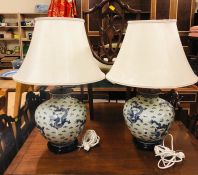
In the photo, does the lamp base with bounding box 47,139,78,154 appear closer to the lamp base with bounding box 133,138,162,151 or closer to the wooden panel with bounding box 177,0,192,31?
the lamp base with bounding box 133,138,162,151

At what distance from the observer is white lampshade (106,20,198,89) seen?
774mm

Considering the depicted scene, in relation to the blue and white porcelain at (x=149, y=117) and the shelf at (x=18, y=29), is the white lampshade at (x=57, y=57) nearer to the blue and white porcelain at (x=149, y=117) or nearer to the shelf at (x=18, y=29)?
the blue and white porcelain at (x=149, y=117)

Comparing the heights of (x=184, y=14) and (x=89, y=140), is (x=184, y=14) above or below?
above

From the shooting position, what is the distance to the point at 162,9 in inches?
133

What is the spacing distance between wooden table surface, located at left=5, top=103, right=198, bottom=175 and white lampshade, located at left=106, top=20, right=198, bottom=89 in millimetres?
294

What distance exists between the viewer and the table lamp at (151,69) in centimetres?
78

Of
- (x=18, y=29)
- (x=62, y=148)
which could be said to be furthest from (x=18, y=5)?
(x=62, y=148)

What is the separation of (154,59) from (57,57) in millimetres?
341

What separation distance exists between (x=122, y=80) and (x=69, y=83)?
0.62 ft

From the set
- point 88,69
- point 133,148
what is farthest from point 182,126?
point 88,69

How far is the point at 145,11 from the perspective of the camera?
349cm

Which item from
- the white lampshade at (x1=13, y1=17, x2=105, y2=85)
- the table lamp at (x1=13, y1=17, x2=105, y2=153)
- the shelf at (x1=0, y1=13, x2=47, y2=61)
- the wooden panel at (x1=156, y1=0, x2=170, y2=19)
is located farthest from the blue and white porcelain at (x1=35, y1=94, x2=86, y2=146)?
the shelf at (x1=0, y1=13, x2=47, y2=61)

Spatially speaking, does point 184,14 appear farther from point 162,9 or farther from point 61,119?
point 61,119

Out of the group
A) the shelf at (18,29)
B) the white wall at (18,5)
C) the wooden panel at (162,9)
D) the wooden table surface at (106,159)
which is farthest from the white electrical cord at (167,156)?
the white wall at (18,5)
